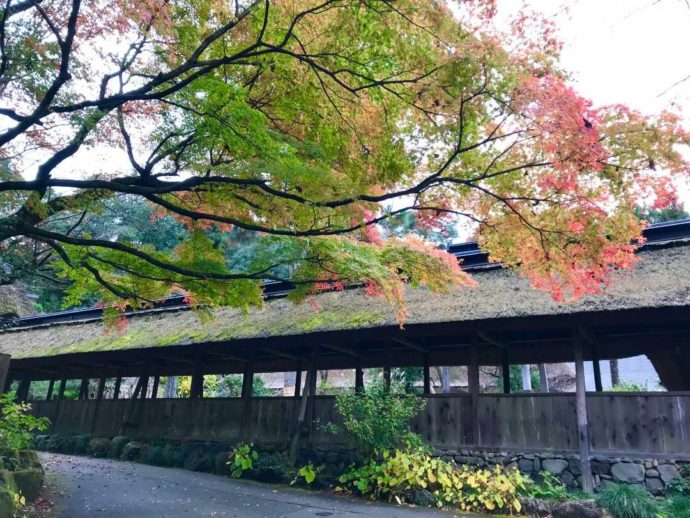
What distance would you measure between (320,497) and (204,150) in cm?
675

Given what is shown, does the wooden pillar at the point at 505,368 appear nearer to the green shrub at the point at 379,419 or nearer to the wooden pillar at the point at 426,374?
the wooden pillar at the point at 426,374

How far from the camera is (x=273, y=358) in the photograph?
16.0 m

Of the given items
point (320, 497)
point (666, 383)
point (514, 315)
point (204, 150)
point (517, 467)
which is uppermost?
point (204, 150)

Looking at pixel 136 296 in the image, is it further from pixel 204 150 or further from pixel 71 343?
pixel 71 343

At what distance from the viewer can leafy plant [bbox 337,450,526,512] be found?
8.95 m

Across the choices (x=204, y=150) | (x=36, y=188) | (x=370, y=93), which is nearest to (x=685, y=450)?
(x=370, y=93)

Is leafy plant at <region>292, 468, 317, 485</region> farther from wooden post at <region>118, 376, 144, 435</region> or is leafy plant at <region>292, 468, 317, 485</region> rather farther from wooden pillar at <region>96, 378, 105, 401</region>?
wooden pillar at <region>96, 378, 105, 401</region>

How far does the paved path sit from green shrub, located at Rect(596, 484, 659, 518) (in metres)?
2.51

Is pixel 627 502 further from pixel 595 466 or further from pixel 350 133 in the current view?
pixel 350 133

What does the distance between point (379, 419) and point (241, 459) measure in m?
4.26

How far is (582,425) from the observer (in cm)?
929

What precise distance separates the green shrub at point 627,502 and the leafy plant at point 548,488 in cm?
66

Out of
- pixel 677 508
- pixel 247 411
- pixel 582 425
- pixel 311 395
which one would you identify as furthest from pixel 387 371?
pixel 677 508

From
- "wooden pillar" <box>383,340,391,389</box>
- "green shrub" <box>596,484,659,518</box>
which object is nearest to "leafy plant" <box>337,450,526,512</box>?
"green shrub" <box>596,484,659,518</box>
